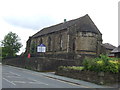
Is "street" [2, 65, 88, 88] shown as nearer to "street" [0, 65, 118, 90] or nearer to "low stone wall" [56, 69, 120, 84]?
"street" [0, 65, 118, 90]

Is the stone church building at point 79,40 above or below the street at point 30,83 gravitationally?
above

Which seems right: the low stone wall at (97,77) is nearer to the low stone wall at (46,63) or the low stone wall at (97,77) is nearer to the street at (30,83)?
the street at (30,83)

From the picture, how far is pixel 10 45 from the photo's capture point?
5588cm

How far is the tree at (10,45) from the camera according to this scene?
181 ft

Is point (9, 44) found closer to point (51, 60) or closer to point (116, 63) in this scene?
point (51, 60)

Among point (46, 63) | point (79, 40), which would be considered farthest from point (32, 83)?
point (79, 40)

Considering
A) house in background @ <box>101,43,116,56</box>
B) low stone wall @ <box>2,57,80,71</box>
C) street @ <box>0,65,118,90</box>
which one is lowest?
street @ <box>0,65,118,90</box>

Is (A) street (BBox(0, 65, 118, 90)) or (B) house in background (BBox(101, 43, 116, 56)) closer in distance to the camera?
(A) street (BBox(0, 65, 118, 90))

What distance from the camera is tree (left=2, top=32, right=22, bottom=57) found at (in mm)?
55203

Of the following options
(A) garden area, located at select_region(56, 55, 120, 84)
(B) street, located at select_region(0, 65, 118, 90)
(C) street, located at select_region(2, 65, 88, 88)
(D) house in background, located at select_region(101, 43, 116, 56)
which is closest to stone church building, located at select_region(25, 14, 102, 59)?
(D) house in background, located at select_region(101, 43, 116, 56)

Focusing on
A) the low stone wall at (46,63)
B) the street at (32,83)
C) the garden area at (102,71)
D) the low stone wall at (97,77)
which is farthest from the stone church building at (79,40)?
the street at (32,83)

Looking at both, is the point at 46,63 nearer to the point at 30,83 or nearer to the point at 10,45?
the point at 30,83

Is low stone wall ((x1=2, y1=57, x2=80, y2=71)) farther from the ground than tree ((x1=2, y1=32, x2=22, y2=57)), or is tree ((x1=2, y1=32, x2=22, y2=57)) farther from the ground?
tree ((x1=2, y1=32, x2=22, y2=57))

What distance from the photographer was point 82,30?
40125 millimetres
